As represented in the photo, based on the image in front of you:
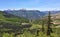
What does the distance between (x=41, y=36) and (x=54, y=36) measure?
19.2ft

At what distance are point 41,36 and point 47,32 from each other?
6.72 meters

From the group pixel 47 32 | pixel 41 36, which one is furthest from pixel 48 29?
pixel 41 36

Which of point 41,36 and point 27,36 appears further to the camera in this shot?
point 27,36

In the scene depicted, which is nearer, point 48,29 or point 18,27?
point 48,29

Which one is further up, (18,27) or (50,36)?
(50,36)

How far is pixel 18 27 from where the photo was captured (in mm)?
177125

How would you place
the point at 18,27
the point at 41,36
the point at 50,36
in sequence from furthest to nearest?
the point at 18,27, the point at 50,36, the point at 41,36

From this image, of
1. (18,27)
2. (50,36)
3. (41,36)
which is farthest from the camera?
(18,27)

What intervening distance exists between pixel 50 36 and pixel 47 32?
2675 millimetres

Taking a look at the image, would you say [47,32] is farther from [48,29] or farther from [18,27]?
[18,27]

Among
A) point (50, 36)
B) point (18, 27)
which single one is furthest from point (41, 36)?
point (18, 27)

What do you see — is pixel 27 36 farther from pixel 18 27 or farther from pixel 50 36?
pixel 18 27

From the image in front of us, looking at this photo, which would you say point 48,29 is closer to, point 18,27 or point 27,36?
point 27,36

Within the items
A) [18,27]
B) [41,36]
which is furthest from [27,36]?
[18,27]
